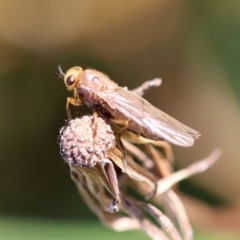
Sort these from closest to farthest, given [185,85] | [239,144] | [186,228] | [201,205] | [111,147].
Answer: [111,147] → [186,228] → [201,205] → [239,144] → [185,85]

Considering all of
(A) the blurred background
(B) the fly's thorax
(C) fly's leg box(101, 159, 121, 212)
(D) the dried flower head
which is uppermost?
(A) the blurred background

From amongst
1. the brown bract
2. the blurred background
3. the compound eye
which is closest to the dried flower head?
the brown bract

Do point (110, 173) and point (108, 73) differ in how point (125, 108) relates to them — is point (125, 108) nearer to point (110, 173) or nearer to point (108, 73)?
point (110, 173)

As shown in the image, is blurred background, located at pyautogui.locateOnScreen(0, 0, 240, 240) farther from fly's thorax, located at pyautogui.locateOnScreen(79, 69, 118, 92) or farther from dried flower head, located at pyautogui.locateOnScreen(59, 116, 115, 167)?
dried flower head, located at pyautogui.locateOnScreen(59, 116, 115, 167)

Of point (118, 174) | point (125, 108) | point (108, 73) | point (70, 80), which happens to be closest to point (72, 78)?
point (70, 80)

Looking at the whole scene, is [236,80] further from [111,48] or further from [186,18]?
[111,48]

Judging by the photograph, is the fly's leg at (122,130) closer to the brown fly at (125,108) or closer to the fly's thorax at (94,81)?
the brown fly at (125,108)

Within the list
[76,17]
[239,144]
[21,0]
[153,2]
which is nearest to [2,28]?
[21,0]
